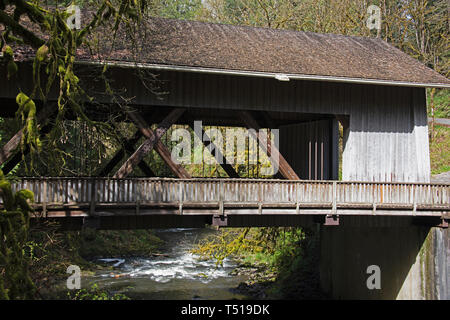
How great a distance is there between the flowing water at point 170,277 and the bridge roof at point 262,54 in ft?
31.0

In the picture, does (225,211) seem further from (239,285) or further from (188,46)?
(239,285)

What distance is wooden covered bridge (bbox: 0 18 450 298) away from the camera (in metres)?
13.0

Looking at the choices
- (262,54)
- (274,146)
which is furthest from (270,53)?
(274,146)

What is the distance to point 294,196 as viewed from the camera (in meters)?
14.1

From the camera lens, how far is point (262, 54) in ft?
49.8

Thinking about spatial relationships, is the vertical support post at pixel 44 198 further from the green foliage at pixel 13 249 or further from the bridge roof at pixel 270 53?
the green foliage at pixel 13 249

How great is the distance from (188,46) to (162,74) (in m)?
1.07

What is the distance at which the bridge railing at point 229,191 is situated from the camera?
40.7 feet

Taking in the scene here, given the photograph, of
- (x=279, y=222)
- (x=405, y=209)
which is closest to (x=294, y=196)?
(x=279, y=222)

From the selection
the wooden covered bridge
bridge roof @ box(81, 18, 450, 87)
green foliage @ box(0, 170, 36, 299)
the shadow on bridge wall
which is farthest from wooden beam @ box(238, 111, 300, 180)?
green foliage @ box(0, 170, 36, 299)

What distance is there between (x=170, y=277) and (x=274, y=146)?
977cm

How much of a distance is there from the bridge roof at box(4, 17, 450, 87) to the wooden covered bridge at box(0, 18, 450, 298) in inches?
1.8

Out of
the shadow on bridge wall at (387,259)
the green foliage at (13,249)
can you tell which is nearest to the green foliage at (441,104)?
the shadow on bridge wall at (387,259)

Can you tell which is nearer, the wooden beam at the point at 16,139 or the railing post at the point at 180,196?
the wooden beam at the point at 16,139
